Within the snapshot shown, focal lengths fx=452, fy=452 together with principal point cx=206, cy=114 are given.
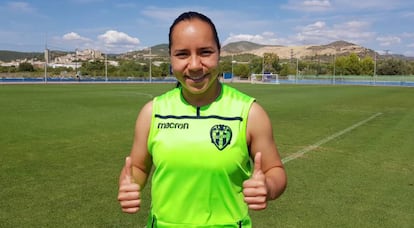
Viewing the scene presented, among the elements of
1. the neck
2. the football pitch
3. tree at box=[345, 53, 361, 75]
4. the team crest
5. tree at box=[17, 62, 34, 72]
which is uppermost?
tree at box=[345, 53, 361, 75]

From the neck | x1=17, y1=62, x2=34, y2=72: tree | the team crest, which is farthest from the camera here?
x1=17, y1=62, x2=34, y2=72: tree

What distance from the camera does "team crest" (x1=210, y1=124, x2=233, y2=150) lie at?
2.10 m

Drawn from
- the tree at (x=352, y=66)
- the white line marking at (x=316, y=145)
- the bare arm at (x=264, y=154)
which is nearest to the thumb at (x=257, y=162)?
the bare arm at (x=264, y=154)

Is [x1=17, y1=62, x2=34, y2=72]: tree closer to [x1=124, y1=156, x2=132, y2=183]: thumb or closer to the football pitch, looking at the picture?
the football pitch

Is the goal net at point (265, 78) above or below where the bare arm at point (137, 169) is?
above

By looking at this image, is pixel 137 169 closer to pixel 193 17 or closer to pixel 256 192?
pixel 256 192

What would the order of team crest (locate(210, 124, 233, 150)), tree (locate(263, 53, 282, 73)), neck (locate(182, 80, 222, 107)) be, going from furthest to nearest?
1. tree (locate(263, 53, 282, 73))
2. neck (locate(182, 80, 222, 107))
3. team crest (locate(210, 124, 233, 150))

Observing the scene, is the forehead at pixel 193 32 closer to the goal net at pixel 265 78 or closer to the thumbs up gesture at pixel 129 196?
the thumbs up gesture at pixel 129 196

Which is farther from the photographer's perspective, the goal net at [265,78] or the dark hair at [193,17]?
the goal net at [265,78]

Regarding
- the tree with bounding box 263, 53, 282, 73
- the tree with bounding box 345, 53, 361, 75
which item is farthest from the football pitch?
the tree with bounding box 263, 53, 282, 73

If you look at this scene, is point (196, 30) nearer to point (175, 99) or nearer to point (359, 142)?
point (175, 99)

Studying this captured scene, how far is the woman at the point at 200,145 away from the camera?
2111mm

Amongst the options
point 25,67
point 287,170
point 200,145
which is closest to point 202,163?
A: point 200,145

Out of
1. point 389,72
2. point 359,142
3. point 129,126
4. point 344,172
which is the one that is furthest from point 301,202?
point 389,72
